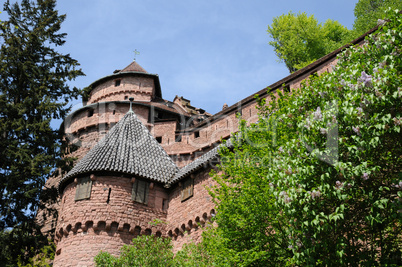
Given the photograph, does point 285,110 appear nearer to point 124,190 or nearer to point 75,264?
point 124,190

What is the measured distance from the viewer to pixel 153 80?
4162 centimetres

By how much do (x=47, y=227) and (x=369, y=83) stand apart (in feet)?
76.1

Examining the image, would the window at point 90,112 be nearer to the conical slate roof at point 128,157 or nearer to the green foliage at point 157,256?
the conical slate roof at point 128,157

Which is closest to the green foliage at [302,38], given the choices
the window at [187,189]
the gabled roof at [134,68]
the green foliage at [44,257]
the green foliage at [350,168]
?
the gabled roof at [134,68]

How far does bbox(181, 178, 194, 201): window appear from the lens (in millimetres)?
19656

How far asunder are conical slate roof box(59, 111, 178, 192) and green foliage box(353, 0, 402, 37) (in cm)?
1852

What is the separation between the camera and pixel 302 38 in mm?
37062

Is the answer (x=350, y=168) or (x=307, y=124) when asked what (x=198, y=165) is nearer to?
(x=307, y=124)

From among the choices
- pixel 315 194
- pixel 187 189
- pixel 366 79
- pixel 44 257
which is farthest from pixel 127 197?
pixel 366 79

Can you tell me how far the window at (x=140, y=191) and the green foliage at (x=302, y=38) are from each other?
61.8 ft

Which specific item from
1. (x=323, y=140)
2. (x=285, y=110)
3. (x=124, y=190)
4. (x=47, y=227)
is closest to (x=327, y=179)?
(x=323, y=140)

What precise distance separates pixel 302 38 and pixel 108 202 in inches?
945

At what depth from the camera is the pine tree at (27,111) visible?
20344 mm

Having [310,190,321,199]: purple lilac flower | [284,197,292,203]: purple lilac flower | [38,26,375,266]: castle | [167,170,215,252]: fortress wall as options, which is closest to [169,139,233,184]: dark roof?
[38,26,375,266]: castle
